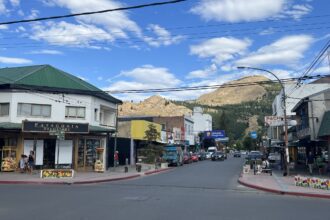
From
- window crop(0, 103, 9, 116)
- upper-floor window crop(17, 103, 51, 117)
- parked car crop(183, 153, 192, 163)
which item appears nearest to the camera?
window crop(0, 103, 9, 116)

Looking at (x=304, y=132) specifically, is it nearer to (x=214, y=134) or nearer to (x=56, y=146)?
(x=56, y=146)

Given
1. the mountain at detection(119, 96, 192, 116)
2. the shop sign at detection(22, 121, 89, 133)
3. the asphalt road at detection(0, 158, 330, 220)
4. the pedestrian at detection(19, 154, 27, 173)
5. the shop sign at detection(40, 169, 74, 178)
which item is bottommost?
the asphalt road at detection(0, 158, 330, 220)

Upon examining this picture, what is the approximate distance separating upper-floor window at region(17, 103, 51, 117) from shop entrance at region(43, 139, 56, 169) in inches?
91.2

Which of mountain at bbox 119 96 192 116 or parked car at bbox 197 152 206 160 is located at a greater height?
mountain at bbox 119 96 192 116

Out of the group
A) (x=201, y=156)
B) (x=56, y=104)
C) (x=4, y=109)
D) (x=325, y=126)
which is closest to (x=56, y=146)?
(x=56, y=104)

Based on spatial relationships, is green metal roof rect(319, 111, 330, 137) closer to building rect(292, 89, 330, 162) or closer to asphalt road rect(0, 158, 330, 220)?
building rect(292, 89, 330, 162)

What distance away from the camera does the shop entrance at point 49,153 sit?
35.9 m

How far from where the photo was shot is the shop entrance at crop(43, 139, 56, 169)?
3591 cm

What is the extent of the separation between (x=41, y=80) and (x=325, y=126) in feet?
79.2

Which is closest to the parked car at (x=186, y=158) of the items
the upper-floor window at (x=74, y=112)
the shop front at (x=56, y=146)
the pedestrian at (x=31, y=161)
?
the shop front at (x=56, y=146)

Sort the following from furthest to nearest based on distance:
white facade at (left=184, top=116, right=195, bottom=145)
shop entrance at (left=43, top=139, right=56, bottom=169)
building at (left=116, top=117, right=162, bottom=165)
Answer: white facade at (left=184, top=116, right=195, bottom=145) < building at (left=116, top=117, right=162, bottom=165) < shop entrance at (left=43, top=139, right=56, bottom=169)

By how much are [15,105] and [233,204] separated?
2395cm

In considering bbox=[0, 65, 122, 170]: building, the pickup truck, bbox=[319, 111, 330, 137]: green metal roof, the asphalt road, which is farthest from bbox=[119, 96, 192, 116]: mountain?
the asphalt road

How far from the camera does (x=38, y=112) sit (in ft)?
117
